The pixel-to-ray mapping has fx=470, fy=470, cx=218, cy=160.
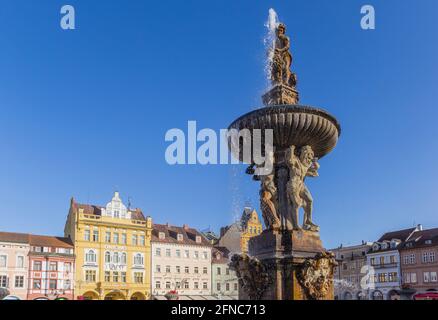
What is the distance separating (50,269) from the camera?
4972cm

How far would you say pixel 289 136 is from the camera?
10.9m

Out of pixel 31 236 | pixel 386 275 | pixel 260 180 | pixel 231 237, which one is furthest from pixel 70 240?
pixel 260 180

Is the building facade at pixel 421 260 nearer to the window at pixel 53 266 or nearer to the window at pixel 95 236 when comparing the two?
the window at pixel 95 236

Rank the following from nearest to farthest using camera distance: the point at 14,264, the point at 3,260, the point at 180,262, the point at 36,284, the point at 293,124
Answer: the point at 293,124 < the point at 3,260 < the point at 14,264 < the point at 36,284 < the point at 180,262

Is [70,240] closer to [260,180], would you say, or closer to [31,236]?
[31,236]

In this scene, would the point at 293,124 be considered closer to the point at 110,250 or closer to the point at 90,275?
the point at 90,275

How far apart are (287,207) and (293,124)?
192 cm

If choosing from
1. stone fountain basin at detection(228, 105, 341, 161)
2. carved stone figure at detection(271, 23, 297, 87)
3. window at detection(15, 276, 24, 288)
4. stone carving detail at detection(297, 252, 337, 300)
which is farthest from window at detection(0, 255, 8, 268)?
stone carving detail at detection(297, 252, 337, 300)

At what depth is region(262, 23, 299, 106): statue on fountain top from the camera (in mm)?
11906

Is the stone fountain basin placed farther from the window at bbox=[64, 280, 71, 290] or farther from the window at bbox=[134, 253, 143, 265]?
the window at bbox=[134, 253, 143, 265]

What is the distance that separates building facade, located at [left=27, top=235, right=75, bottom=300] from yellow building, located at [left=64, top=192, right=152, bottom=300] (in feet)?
3.17

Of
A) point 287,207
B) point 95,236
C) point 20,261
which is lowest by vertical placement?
point 287,207

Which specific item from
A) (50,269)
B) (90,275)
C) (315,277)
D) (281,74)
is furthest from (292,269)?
(90,275)
